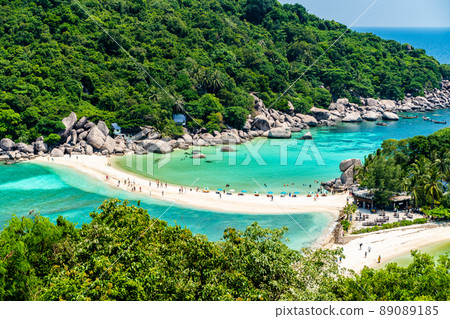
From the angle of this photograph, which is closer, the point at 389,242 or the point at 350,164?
the point at 389,242

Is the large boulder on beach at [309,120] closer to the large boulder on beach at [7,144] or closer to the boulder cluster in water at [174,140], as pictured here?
the boulder cluster in water at [174,140]

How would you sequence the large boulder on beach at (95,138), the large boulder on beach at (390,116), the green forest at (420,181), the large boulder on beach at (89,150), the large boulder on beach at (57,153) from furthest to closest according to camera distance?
1. the large boulder on beach at (390,116)
2. the large boulder on beach at (95,138)
3. the large boulder on beach at (89,150)
4. the large boulder on beach at (57,153)
5. the green forest at (420,181)

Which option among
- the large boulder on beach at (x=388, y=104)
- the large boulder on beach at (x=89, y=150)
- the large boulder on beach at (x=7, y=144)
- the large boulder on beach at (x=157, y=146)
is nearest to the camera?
the large boulder on beach at (x=7, y=144)

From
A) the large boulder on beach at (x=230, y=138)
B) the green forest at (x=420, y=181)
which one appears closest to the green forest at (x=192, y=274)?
the green forest at (x=420, y=181)

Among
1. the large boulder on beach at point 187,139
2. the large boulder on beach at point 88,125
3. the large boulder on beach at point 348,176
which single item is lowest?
the large boulder on beach at point 348,176

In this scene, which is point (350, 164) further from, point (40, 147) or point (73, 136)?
point (40, 147)

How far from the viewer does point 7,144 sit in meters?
43.8

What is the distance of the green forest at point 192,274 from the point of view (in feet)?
34.2

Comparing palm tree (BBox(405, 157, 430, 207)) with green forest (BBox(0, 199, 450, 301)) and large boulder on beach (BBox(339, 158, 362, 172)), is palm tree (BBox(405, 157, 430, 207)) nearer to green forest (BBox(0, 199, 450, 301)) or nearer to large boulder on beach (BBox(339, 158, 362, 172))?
large boulder on beach (BBox(339, 158, 362, 172))

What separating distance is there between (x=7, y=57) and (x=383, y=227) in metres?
54.6

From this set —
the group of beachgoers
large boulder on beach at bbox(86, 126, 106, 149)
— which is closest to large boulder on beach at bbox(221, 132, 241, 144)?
large boulder on beach at bbox(86, 126, 106, 149)

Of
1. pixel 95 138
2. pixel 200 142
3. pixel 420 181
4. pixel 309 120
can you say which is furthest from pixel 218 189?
pixel 309 120

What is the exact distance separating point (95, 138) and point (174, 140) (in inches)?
398

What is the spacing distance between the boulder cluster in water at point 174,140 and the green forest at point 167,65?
5.26 ft
